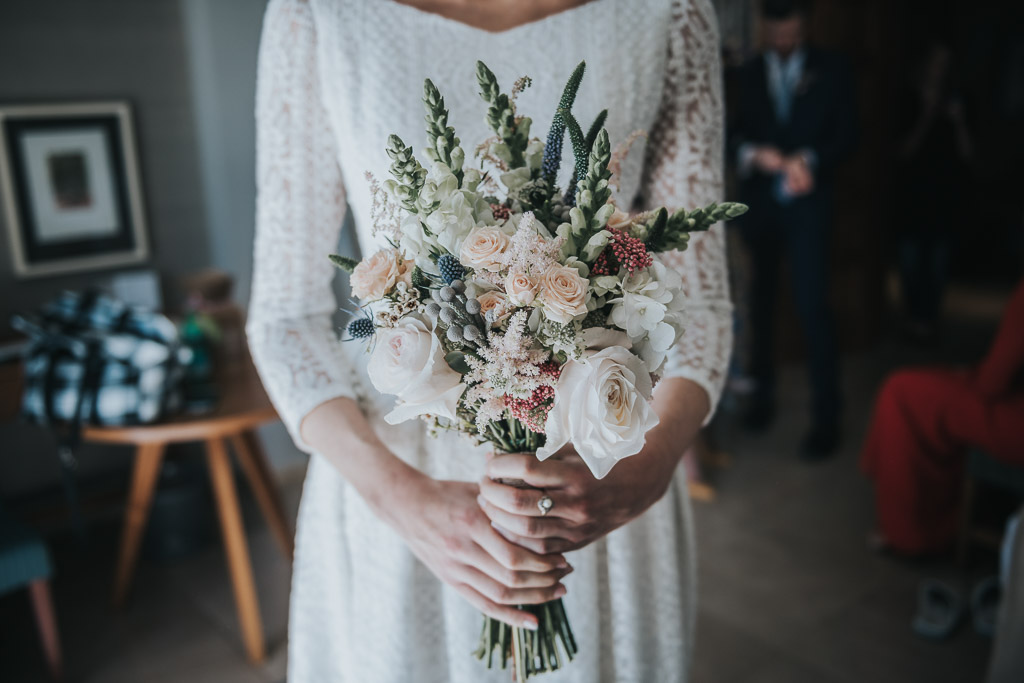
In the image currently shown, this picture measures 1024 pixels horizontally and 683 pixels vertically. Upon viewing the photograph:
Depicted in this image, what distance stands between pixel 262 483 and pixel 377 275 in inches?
92.0

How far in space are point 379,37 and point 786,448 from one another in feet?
11.6

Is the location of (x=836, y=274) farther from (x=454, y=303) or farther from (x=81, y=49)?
(x=454, y=303)

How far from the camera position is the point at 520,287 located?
65 centimetres

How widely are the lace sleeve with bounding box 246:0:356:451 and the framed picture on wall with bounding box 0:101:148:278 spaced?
2.60 meters

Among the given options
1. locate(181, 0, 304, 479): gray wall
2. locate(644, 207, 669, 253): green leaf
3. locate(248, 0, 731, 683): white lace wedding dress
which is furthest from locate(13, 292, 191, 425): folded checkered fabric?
locate(644, 207, 669, 253): green leaf

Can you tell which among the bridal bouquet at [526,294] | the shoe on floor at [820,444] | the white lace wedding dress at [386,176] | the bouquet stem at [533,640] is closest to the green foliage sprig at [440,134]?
the bridal bouquet at [526,294]

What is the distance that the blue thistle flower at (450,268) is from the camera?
703mm

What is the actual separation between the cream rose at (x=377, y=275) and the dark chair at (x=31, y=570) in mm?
2109

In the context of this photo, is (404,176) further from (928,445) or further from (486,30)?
(928,445)

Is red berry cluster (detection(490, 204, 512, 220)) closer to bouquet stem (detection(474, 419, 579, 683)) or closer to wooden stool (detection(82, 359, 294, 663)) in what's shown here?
bouquet stem (detection(474, 419, 579, 683))

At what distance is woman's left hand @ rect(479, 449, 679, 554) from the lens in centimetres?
77

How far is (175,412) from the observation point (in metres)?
2.53

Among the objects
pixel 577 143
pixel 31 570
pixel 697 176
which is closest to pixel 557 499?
pixel 577 143

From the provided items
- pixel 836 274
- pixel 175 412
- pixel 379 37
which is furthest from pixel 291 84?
pixel 836 274
